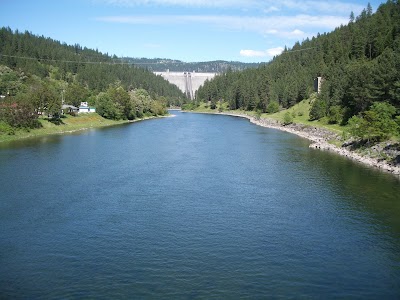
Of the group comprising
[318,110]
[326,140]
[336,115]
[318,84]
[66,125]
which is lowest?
[326,140]

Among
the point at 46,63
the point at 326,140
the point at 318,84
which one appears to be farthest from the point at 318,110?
the point at 46,63

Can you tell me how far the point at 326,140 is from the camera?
75.1 metres

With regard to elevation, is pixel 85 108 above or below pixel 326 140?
above

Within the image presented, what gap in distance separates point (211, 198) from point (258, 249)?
11.8m

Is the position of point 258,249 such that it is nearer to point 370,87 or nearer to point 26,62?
point 370,87

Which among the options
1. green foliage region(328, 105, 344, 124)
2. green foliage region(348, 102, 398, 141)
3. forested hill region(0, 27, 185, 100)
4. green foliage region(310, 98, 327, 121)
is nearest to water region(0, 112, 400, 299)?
green foliage region(348, 102, 398, 141)

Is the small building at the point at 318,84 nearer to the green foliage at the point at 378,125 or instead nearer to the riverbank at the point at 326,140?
the riverbank at the point at 326,140

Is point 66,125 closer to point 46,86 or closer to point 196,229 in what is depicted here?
point 46,86

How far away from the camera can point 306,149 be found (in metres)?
66.5

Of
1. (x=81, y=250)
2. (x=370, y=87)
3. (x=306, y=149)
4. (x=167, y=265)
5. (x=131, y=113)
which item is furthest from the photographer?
(x=131, y=113)

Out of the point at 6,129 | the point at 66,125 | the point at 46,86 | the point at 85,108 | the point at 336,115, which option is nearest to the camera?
the point at 6,129

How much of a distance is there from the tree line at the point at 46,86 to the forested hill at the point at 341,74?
43.6 meters

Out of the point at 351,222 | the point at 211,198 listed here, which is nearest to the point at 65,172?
the point at 211,198

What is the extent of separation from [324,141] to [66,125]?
60087 millimetres
